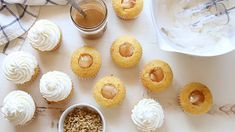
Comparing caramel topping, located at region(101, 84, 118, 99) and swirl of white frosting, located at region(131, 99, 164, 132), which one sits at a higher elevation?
caramel topping, located at region(101, 84, 118, 99)

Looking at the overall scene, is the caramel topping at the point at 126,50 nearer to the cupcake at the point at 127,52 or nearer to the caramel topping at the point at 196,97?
the cupcake at the point at 127,52

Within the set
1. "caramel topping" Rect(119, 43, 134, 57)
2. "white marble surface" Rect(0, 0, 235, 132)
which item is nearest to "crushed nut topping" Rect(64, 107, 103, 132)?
"white marble surface" Rect(0, 0, 235, 132)

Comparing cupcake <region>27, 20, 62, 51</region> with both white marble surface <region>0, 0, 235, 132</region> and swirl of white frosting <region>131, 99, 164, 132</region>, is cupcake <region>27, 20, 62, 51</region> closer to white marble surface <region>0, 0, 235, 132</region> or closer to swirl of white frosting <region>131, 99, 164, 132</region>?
white marble surface <region>0, 0, 235, 132</region>

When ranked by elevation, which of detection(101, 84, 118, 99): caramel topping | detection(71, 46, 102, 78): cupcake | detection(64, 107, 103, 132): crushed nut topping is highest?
detection(71, 46, 102, 78): cupcake

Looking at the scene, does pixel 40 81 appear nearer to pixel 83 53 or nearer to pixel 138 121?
pixel 83 53

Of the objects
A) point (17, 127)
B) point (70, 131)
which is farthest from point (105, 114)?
point (17, 127)

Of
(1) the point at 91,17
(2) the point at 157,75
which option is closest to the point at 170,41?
(2) the point at 157,75
